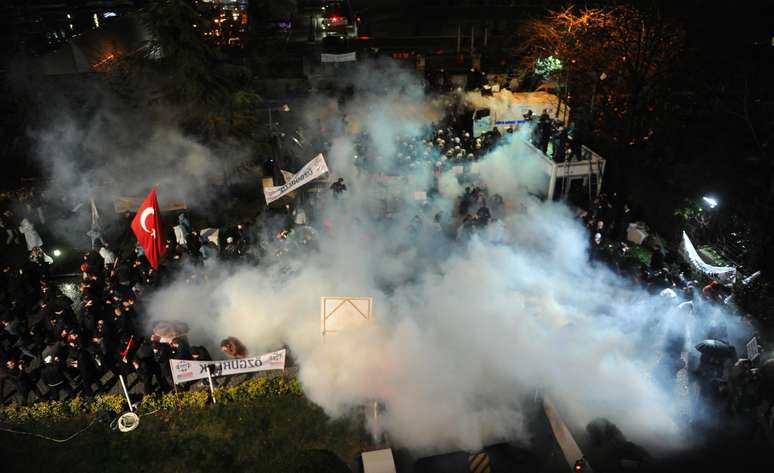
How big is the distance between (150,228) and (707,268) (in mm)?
11053

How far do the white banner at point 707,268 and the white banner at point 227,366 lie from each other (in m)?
8.72

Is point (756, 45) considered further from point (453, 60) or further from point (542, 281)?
point (542, 281)

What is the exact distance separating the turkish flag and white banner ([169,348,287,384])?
95.6 inches

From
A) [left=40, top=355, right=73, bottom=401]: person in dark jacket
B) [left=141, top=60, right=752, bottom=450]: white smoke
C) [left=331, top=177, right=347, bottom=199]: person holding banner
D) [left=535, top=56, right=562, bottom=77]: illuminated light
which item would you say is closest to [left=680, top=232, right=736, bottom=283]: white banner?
[left=141, top=60, right=752, bottom=450]: white smoke

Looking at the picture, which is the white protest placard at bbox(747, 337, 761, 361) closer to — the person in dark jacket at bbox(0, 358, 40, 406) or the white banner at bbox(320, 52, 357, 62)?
the person in dark jacket at bbox(0, 358, 40, 406)

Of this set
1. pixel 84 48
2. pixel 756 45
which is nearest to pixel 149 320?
pixel 84 48

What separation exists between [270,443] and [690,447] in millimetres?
6182

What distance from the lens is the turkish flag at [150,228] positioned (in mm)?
9773

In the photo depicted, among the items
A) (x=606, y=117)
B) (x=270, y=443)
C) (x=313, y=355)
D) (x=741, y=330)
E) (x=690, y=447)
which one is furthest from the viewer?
(x=606, y=117)

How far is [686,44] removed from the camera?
61.5 feet

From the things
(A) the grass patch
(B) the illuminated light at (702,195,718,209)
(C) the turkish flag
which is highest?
(C) the turkish flag

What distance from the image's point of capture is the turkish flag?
9773 millimetres

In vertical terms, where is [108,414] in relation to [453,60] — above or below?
below

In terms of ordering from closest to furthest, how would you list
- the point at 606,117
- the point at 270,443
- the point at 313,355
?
the point at 270,443
the point at 313,355
the point at 606,117
